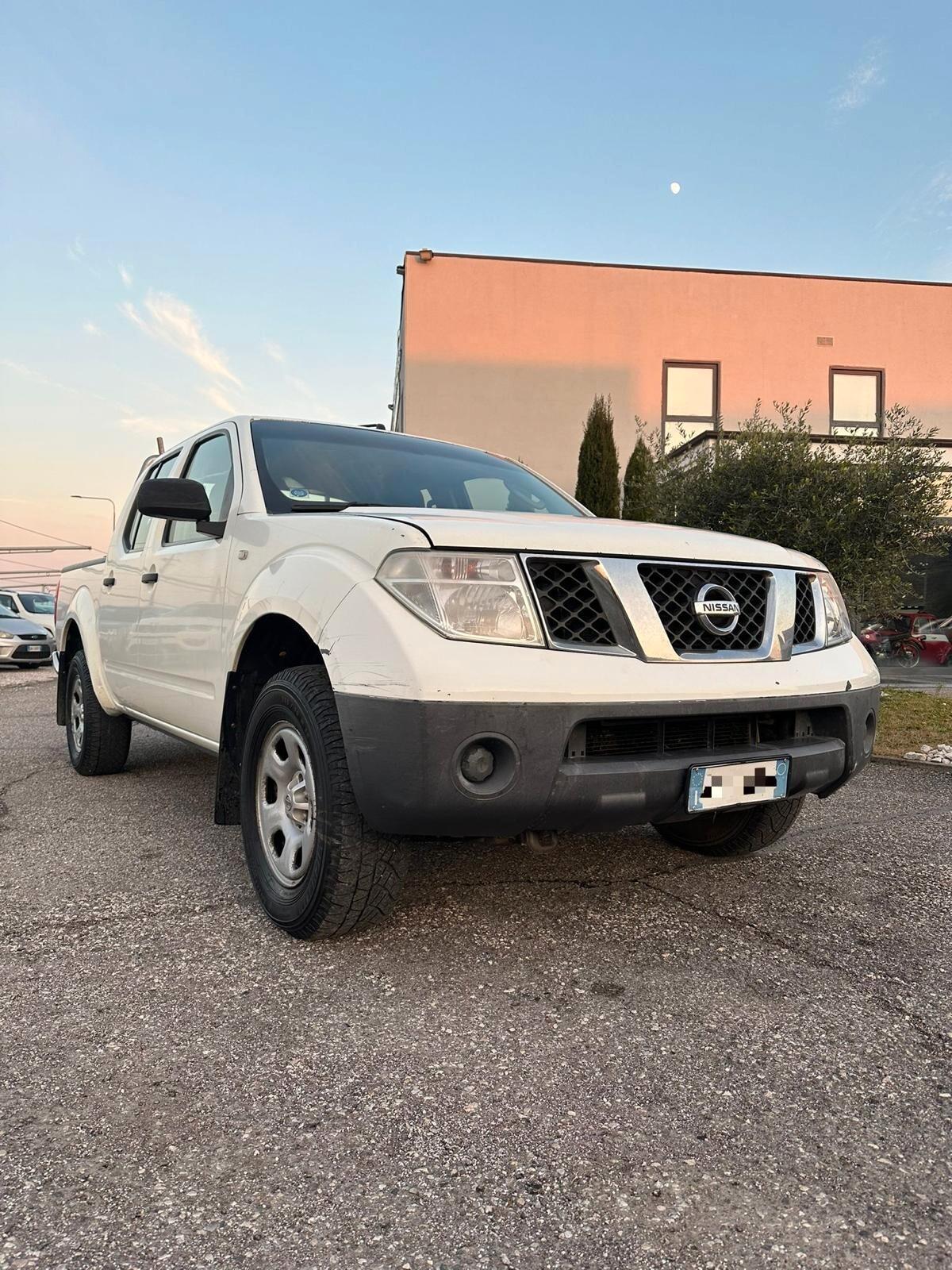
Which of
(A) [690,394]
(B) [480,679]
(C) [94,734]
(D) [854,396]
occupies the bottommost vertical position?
(C) [94,734]

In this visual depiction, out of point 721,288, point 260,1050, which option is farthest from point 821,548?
point 721,288

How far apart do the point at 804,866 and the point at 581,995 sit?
1517mm

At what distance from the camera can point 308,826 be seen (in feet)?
8.23

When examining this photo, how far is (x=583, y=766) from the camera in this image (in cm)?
218

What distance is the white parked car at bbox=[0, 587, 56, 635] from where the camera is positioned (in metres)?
17.7

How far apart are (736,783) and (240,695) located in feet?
5.48

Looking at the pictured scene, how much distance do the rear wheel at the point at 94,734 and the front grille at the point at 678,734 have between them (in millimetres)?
3394

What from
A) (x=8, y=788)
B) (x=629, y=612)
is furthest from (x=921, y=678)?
(x=629, y=612)

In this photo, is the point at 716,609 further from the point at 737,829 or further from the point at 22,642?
the point at 22,642

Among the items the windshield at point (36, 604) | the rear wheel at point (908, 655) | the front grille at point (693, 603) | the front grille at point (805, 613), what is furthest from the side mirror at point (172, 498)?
the windshield at point (36, 604)

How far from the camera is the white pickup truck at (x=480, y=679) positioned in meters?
2.10

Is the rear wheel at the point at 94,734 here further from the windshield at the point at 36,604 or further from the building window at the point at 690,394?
the building window at the point at 690,394

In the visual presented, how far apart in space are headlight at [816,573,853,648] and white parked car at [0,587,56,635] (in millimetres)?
16877

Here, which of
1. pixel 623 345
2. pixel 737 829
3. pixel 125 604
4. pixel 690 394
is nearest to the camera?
pixel 737 829
